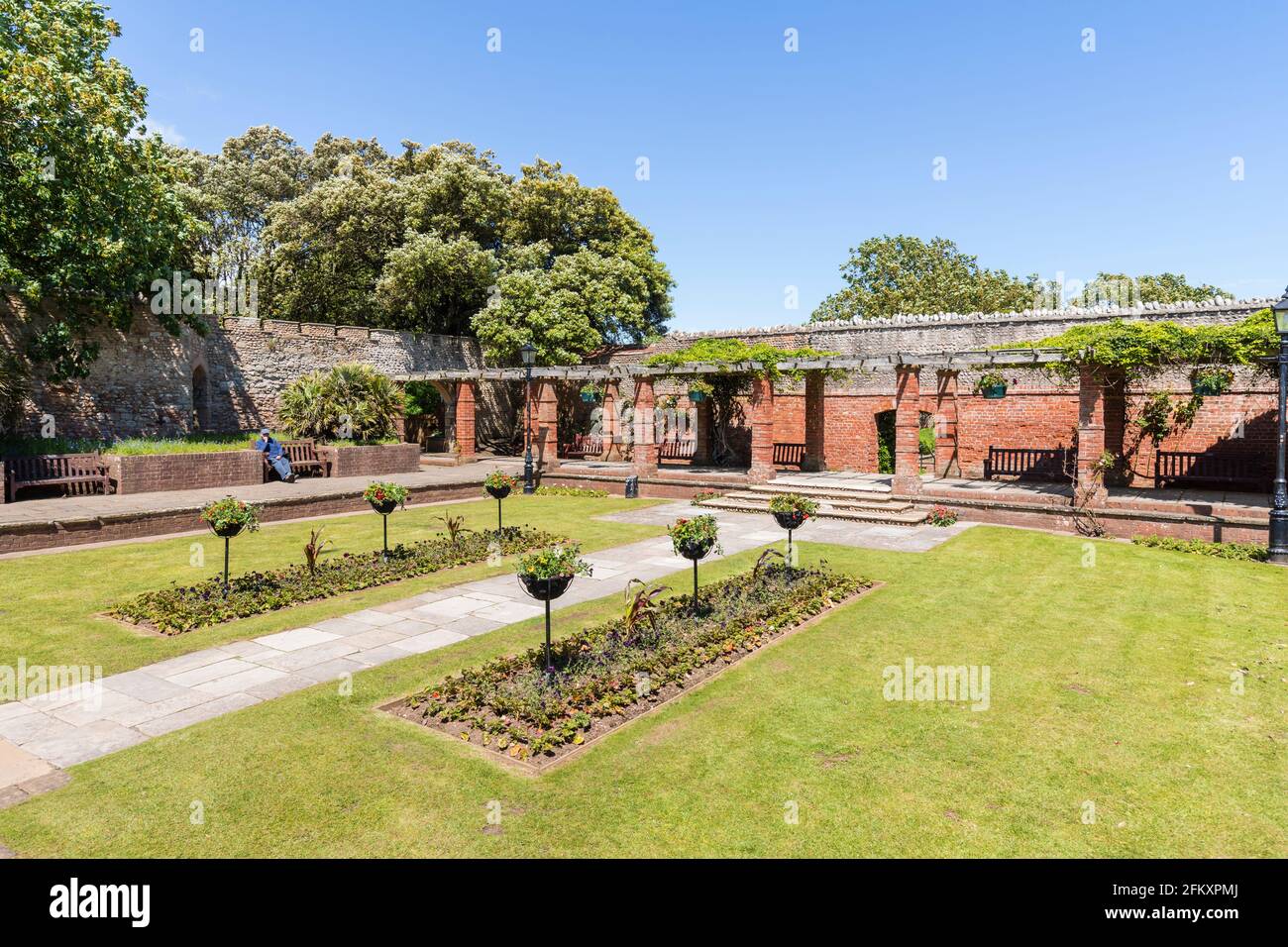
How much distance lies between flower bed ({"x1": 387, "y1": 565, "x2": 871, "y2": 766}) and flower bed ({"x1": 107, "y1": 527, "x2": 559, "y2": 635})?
145 inches

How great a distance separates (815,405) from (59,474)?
61.4ft

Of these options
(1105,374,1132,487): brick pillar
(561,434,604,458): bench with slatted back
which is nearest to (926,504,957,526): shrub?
(1105,374,1132,487): brick pillar

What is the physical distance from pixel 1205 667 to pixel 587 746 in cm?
585

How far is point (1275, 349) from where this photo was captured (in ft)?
41.9

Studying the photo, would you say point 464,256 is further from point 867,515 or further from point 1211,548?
point 1211,548

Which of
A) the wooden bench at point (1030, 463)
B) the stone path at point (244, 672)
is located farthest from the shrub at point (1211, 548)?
the stone path at point (244, 672)

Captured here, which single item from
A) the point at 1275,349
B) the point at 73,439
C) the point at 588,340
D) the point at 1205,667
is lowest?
the point at 1205,667

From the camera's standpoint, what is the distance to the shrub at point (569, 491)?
2063cm

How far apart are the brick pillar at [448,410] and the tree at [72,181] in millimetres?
10200

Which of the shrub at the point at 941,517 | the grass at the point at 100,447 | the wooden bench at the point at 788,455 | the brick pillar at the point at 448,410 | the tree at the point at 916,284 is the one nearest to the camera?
the shrub at the point at 941,517

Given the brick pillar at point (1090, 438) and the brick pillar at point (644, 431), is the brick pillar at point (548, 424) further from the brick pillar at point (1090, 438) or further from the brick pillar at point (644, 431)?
the brick pillar at point (1090, 438)

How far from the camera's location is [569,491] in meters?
21.0
